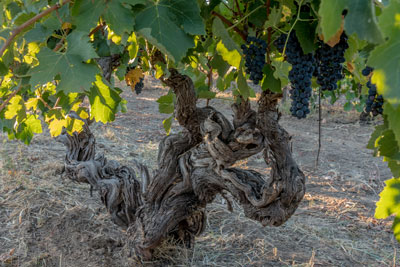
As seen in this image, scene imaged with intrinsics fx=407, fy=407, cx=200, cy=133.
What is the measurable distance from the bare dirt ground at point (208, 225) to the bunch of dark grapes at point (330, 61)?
171 cm

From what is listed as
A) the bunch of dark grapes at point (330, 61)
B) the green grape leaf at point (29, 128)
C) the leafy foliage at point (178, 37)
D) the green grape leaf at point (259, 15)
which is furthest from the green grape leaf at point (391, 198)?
the green grape leaf at point (29, 128)

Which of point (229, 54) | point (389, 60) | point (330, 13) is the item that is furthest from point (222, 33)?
point (389, 60)

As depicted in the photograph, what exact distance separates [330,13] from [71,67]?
2.14 feet

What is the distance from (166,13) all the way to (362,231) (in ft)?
10.4

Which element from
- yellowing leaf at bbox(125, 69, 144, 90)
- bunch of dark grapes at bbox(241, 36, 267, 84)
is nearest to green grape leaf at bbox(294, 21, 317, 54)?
bunch of dark grapes at bbox(241, 36, 267, 84)

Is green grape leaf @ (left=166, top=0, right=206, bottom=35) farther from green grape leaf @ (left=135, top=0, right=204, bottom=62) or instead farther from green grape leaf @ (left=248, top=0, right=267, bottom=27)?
green grape leaf @ (left=248, top=0, right=267, bottom=27)

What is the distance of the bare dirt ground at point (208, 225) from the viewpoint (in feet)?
9.48

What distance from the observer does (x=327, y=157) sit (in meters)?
5.62

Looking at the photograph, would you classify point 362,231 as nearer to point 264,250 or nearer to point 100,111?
point 264,250

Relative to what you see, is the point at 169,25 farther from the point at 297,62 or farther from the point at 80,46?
the point at 297,62

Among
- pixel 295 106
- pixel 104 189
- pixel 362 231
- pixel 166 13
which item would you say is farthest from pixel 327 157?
pixel 166 13

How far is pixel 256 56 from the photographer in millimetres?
1527

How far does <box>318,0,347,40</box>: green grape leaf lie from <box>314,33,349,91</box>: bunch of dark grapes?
2.37 feet

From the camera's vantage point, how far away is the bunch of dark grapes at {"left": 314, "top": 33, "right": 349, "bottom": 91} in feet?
4.45
